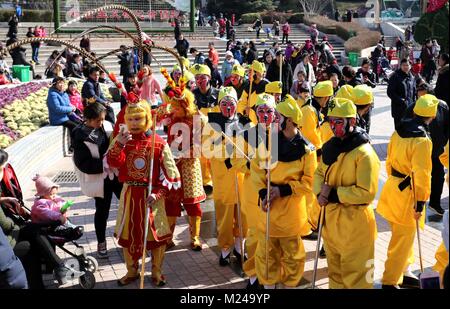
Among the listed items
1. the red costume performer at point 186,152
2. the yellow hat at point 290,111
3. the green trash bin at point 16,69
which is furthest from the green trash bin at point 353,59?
the yellow hat at point 290,111

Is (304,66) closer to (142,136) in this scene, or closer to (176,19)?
(142,136)

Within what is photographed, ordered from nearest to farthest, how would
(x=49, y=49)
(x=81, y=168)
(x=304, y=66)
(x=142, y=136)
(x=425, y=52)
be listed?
1. (x=142, y=136)
2. (x=81, y=168)
3. (x=304, y=66)
4. (x=425, y=52)
5. (x=49, y=49)

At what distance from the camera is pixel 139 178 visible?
19.2 feet

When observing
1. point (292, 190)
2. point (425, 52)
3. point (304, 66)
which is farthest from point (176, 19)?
point (292, 190)

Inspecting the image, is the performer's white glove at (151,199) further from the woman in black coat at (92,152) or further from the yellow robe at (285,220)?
the yellow robe at (285,220)

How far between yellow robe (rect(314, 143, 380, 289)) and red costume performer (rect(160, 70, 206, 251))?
7.42 ft

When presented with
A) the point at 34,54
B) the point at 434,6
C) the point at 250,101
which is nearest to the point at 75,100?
the point at 250,101

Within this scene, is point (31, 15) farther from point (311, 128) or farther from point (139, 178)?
point (139, 178)

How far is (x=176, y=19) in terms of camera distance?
2836cm

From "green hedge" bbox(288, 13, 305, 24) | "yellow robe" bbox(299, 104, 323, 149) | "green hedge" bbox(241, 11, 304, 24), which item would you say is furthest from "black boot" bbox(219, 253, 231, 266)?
"green hedge" bbox(241, 11, 304, 24)

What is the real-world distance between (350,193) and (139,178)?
2163 mm

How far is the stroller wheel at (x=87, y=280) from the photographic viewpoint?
5914mm

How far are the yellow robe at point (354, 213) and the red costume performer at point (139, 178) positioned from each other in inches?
66.2

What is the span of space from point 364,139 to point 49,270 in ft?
11.3
